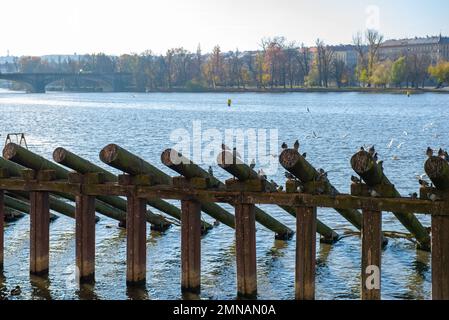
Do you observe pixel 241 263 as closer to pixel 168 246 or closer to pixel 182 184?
pixel 182 184

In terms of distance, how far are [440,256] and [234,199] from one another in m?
4.30

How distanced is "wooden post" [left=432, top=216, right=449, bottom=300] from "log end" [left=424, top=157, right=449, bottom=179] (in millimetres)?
905

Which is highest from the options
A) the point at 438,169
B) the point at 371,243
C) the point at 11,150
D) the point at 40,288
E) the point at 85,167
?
the point at 11,150

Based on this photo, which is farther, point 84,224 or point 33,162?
point 33,162

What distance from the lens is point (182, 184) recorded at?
17953 millimetres

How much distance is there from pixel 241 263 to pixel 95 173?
3.86 metres

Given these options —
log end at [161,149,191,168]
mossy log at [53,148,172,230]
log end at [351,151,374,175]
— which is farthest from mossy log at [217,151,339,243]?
mossy log at [53,148,172,230]

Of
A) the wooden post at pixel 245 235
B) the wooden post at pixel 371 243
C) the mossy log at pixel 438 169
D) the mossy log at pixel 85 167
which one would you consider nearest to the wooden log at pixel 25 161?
the mossy log at pixel 85 167

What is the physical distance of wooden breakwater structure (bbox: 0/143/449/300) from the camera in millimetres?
15688

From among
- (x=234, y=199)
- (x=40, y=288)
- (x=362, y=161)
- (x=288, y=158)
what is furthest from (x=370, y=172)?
(x=40, y=288)

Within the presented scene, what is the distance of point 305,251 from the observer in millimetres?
16672

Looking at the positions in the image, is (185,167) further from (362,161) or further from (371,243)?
(371,243)

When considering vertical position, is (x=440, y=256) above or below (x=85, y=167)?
below
